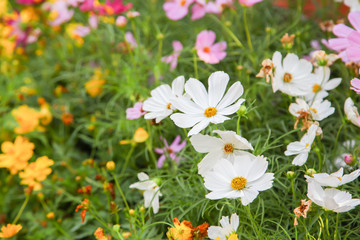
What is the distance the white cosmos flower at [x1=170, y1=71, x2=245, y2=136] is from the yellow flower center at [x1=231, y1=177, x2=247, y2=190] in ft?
0.41

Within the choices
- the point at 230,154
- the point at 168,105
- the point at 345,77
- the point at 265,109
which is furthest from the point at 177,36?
the point at 230,154

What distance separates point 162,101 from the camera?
0.88m

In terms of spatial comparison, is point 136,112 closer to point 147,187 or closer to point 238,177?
point 147,187

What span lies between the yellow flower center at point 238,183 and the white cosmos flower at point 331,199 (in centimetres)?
12

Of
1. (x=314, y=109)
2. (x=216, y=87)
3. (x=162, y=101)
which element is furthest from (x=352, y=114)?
(x=162, y=101)

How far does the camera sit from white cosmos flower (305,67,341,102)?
0.97 meters

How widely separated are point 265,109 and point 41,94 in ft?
3.14

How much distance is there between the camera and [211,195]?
0.70 metres

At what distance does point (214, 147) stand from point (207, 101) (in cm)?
11

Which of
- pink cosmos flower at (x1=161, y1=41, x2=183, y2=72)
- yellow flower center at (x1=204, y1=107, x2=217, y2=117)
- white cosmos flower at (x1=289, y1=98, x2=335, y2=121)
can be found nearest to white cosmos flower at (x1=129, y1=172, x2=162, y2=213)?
yellow flower center at (x1=204, y1=107, x2=217, y2=117)

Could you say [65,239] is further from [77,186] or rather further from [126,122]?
[126,122]

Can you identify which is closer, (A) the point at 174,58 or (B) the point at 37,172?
(B) the point at 37,172

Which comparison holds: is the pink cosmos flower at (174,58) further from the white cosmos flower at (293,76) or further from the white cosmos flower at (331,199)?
the white cosmos flower at (331,199)

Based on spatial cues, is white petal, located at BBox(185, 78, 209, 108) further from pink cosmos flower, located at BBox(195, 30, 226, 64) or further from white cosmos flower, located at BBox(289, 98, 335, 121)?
pink cosmos flower, located at BBox(195, 30, 226, 64)
